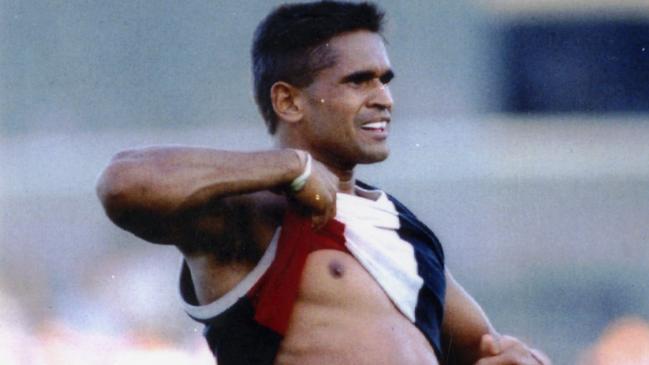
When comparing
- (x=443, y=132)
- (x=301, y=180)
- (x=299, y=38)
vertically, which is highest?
(x=299, y=38)

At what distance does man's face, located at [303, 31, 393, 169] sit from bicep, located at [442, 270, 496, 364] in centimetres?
31

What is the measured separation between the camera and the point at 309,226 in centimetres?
287

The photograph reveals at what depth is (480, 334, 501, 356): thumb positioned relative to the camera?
10.3 feet

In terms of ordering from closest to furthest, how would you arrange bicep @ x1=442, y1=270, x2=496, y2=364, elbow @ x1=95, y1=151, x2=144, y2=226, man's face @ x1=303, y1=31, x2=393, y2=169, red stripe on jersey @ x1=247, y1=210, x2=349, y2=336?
1. elbow @ x1=95, y1=151, x2=144, y2=226
2. red stripe on jersey @ x1=247, y1=210, x2=349, y2=336
3. man's face @ x1=303, y1=31, x2=393, y2=169
4. bicep @ x1=442, y1=270, x2=496, y2=364

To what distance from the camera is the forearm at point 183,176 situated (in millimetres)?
2658

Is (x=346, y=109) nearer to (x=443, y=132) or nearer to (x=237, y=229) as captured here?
(x=237, y=229)

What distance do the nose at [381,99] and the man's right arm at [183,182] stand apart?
312 millimetres

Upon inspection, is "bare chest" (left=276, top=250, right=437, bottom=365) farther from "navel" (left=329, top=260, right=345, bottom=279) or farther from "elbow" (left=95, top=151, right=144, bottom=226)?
"elbow" (left=95, top=151, right=144, bottom=226)

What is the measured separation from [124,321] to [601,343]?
4.74 ft

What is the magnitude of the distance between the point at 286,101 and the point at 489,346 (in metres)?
0.57

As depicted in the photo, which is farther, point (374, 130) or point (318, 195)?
point (374, 130)

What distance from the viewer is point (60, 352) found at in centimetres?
508

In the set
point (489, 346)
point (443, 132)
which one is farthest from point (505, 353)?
point (443, 132)

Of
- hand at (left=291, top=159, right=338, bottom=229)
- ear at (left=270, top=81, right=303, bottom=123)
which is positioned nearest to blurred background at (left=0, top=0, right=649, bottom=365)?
ear at (left=270, top=81, right=303, bottom=123)
